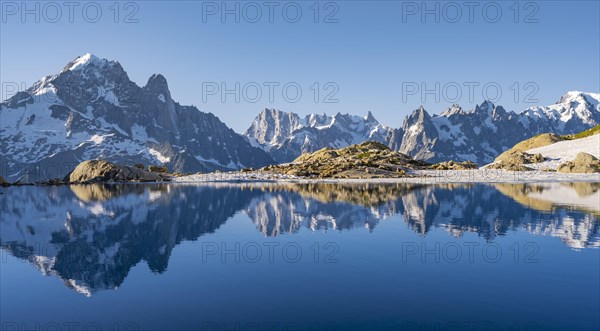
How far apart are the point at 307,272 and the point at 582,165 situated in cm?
12695

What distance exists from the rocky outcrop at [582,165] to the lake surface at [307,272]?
298 ft

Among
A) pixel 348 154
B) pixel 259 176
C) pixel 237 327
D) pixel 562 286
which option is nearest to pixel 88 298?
pixel 237 327

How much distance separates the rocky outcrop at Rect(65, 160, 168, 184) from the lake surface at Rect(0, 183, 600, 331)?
313ft

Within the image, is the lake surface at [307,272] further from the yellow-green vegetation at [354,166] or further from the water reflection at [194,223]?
the yellow-green vegetation at [354,166]

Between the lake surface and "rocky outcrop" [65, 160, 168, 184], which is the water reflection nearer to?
the lake surface

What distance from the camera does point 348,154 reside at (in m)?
181

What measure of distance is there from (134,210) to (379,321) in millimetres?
42111

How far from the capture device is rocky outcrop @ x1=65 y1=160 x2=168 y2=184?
438ft

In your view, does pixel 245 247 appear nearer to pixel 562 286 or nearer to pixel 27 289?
pixel 27 289

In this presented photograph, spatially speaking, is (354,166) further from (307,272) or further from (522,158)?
(307,272)

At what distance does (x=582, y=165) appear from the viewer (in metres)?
124

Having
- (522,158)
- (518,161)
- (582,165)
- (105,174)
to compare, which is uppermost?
(522,158)

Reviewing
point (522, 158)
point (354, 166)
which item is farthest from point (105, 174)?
point (522, 158)

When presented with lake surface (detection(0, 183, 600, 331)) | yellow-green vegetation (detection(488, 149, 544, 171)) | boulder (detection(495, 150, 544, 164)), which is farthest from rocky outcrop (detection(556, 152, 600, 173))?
lake surface (detection(0, 183, 600, 331))
